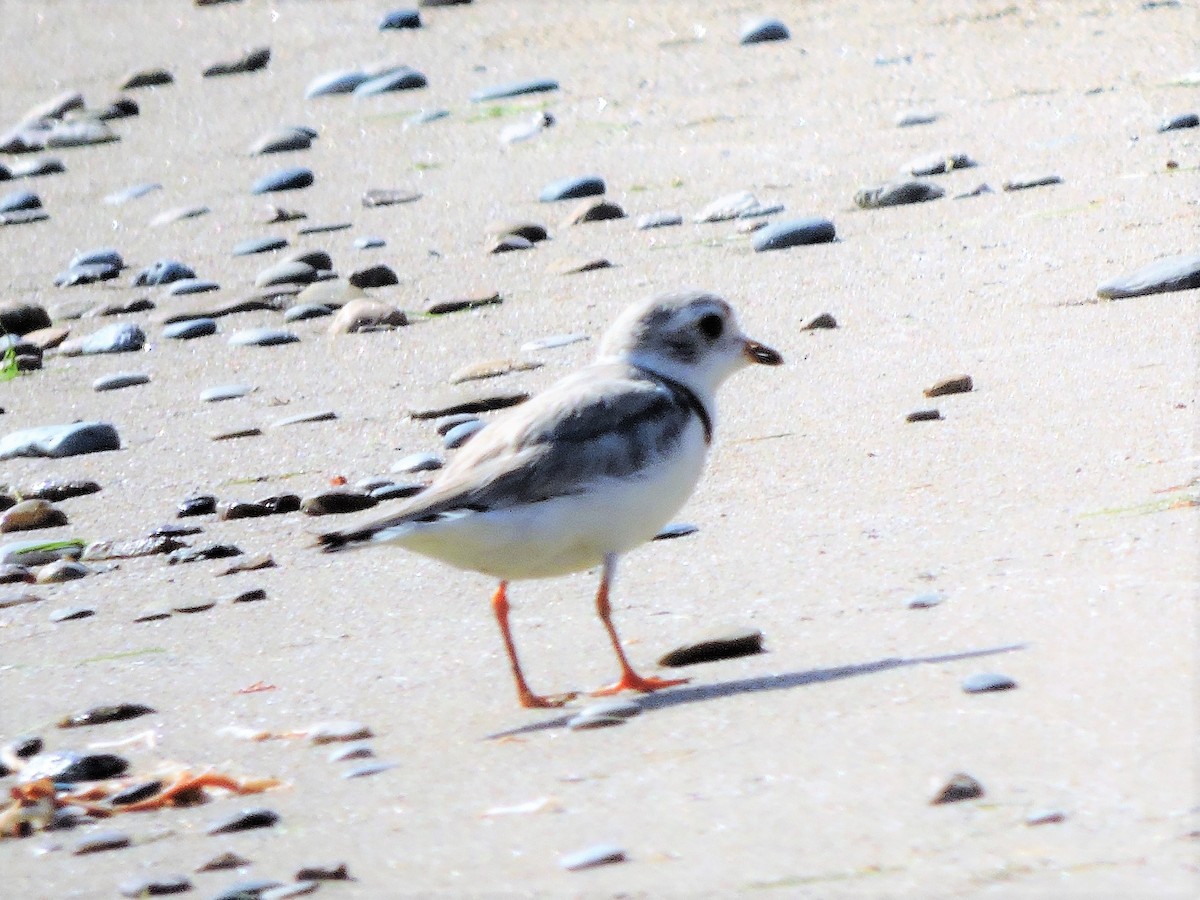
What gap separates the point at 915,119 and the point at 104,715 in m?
6.06

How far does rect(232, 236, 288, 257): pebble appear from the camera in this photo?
9422 mm

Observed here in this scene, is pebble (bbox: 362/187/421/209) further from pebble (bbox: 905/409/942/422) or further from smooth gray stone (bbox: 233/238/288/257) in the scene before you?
pebble (bbox: 905/409/942/422)

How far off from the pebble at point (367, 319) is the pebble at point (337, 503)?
2.07 metres

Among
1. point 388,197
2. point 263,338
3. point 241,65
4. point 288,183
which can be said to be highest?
point 241,65

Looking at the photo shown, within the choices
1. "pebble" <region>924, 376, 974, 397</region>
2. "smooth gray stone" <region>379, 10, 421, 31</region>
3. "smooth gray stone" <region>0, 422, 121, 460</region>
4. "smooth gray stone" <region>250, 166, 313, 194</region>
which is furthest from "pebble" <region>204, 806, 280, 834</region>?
"smooth gray stone" <region>379, 10, 421, 31</region>

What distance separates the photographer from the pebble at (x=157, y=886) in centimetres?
352

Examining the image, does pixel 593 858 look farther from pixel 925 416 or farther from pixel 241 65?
pixel 241 65

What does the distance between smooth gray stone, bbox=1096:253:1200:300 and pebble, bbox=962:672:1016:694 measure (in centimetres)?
316

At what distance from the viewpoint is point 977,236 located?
25.8 ft

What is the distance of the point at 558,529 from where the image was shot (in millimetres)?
4562

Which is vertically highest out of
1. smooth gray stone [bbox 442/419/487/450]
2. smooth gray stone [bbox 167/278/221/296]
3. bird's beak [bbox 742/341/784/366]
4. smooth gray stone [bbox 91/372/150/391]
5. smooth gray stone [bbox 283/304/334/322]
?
smooth gray stone [bbox 167/278/221/296]

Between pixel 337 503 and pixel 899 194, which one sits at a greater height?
pixel 899 194

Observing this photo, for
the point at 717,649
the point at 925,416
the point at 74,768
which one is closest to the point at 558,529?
the point at 717,649

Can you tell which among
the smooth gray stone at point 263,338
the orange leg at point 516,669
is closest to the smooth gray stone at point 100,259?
the smooth gray stone at point 263,338
